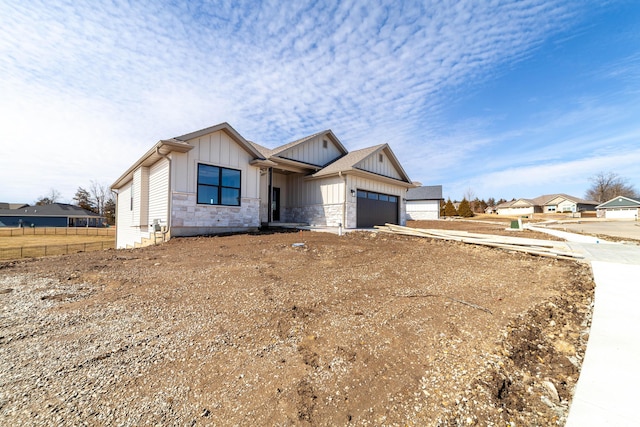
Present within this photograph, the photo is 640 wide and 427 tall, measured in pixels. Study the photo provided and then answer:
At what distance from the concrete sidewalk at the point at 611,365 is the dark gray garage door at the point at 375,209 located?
10013mm

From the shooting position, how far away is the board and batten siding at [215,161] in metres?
9.74

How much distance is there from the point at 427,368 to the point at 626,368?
5.23 feet

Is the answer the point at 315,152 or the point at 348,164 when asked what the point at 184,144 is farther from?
the point at 315,152

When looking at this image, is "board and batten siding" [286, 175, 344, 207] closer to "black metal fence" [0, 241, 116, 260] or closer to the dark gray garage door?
the dark gray garage door

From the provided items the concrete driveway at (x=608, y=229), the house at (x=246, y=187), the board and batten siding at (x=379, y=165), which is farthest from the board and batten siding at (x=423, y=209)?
the board and batten siding at (x=379, y=165)

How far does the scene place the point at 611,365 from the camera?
2195 millimetres

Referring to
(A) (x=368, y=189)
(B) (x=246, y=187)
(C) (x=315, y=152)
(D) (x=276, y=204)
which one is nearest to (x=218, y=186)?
(B) (x=246, y=187)

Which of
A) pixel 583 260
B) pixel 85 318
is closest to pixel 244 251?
pixel 85 318

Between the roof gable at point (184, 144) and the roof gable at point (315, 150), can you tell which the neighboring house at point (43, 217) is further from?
the roof gable at point (315, 150)

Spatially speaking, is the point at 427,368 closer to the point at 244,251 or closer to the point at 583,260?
the point at 244,251

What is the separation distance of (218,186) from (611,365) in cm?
1101

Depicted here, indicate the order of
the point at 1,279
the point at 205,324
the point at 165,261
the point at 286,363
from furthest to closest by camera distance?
the point at 165,261 < the point at 1,279 < the point at 205,324 < the point at 286,363

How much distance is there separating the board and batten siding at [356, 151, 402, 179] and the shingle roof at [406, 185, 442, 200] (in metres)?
20.2

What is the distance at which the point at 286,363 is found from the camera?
7.65ft
